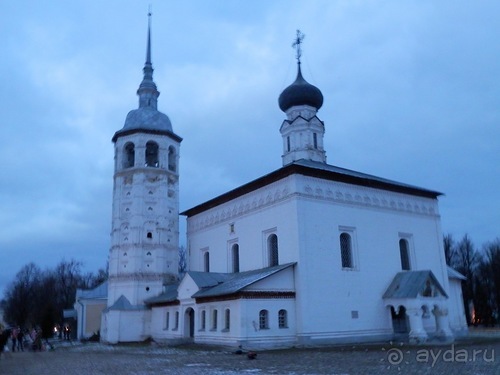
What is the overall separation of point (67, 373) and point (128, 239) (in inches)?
595

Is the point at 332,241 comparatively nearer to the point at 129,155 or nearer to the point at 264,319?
the point at 264,319

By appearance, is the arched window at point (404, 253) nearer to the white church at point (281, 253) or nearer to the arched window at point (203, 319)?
the white church at point (281, 253)

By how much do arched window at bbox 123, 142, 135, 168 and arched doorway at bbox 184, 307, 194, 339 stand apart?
991 centimetres

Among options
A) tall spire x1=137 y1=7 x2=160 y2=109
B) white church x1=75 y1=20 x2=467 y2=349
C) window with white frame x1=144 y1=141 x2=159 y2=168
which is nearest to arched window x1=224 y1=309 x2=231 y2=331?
white church x1=75 y1=20 x2=467 y2=349

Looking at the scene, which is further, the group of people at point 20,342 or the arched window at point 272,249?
the arched window at point 272,249

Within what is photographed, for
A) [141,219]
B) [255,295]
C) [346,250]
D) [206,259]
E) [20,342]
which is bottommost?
[20,342]

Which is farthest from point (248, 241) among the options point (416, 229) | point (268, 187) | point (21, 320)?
point (21, 320)

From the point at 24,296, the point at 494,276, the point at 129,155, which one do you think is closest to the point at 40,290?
the point at 24,296

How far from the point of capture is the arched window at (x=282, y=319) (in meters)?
20.0

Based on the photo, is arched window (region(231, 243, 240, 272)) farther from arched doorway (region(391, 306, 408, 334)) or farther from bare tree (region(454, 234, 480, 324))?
bare tree (region(454, 234, 480, 324))

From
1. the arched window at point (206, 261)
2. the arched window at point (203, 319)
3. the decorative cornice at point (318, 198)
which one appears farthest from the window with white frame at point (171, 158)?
the arched window at point (203, 319)

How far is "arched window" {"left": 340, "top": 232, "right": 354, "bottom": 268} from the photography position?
22453 mm

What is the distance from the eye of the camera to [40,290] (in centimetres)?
5941

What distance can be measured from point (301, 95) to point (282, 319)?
13.9 meters
